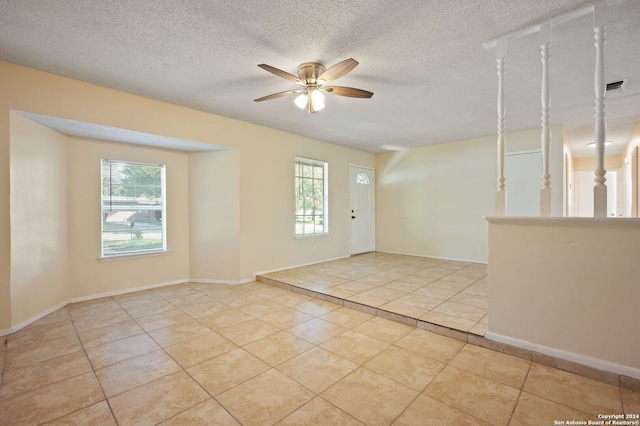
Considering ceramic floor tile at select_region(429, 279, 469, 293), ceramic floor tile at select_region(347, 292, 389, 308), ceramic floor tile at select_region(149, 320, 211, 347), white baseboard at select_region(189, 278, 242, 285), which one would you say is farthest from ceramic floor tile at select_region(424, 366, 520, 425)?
white baseboard at select_region(189, 278, 242, 285)

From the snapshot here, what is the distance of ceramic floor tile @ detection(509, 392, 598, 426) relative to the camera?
157cm

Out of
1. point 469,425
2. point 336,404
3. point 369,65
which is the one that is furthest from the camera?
point 369,65

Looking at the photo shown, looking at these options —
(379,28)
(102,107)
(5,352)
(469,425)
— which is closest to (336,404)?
(469,425)

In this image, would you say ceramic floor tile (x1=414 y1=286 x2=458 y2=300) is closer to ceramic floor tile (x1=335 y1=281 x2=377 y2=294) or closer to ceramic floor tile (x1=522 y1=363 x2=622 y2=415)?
ceramic floor tile (x1=335 y1=281 x2=377 y2=294)

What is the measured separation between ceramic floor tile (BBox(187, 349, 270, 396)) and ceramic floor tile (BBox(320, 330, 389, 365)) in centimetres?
61

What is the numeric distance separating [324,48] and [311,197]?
3405mm

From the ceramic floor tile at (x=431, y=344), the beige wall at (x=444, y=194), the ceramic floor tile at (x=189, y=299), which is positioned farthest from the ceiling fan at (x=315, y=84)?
the beige wall at (x=444, y=194)

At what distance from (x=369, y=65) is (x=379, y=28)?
21.7 inches

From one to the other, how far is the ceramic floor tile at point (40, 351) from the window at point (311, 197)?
11.3 feet

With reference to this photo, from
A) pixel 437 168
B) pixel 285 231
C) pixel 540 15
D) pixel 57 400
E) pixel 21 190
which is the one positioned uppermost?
pixel 540 15

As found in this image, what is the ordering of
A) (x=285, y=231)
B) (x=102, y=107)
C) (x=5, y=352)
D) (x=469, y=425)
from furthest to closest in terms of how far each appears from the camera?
(x=285, y=231)
(x=102, y=107)
(x=5, y=352)
(x=469, y=425)

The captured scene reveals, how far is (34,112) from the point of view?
2801 millimetres

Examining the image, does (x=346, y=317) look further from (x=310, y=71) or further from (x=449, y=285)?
(x=310, y=71)

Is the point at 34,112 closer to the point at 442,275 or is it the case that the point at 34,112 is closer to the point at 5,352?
the point at 5,352
